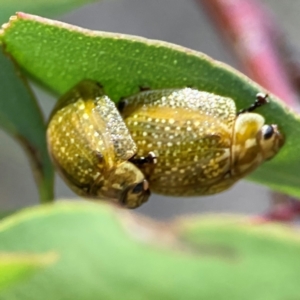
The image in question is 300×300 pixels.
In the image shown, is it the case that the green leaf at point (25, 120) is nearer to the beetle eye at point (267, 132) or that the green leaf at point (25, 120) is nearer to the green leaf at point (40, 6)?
the green leaf at point (40, 6)

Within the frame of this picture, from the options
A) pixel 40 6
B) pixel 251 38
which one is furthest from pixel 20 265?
pixel 251 38

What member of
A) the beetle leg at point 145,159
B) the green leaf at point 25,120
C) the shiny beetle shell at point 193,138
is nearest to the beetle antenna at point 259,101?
the shiny beetle shell at point 193,138

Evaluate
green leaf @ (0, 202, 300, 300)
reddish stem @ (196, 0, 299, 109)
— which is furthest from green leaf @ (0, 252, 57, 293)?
reddish stem @ (196, 0, 299, 109)

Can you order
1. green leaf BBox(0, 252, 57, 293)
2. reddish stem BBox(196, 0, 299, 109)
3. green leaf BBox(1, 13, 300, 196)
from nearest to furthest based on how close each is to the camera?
green leaf BBox(0, 252, 57, 293), green leaf BBox(1, 13, 300, 196), reddish stem BBox(196, 0, 299, 109)

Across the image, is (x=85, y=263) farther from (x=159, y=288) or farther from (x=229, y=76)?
(x=229, y=76)

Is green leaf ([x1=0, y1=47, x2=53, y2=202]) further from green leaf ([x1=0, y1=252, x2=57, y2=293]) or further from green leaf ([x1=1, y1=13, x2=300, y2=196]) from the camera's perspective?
green leaf ([x1=0, y1=252, x2=57, y2=293])

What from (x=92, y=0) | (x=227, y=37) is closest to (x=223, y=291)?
(x=92, y=0)

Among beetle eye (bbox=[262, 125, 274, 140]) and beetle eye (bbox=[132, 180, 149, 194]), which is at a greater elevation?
beetle eye (bbox=[262, 125, 274, 140])
